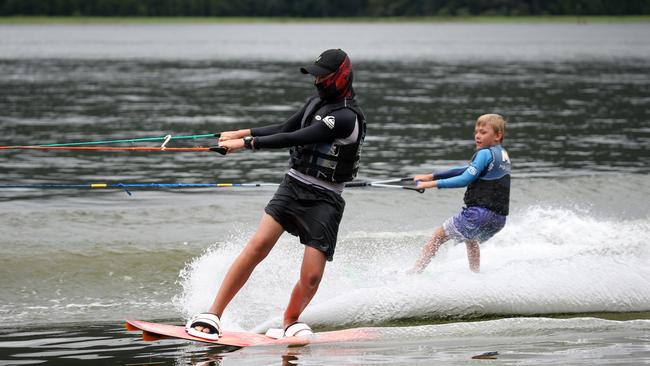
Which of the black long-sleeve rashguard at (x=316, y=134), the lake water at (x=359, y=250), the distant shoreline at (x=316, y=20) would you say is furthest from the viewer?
the distant shoreline at (x=316, y=20)

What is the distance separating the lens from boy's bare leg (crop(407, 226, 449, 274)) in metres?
9.12

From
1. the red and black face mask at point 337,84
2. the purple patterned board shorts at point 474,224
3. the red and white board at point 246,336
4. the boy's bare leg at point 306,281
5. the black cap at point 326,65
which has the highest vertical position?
the black cap at point 326,65

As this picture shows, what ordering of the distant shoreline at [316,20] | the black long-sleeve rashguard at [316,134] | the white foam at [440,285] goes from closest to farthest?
the black long-sleeve rashguard at [316,134] < the white foam at [440,285] < the distant shoreline at [316,20]

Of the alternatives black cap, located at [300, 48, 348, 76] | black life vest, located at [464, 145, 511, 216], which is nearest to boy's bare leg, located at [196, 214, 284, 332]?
black cap, located at [300, 48, 348, 76]

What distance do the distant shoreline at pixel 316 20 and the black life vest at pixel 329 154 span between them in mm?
167082

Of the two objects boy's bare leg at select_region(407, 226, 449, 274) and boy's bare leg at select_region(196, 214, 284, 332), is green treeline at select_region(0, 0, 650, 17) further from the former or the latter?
boy's bare leg at select_region(196, 214, 284, 332)

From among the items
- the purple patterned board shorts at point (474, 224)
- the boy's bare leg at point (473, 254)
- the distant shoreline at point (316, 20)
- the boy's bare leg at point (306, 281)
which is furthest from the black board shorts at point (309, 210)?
the distant shoreline at point (316, 20)

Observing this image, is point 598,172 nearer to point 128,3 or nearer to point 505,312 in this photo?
point 505,312

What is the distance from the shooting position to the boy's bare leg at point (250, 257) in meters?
7.52

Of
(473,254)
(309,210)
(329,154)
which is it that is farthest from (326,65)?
(473,254)

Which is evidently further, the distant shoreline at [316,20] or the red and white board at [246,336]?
the distant shoreline at [316,20]

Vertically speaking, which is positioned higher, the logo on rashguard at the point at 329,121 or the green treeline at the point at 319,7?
the green treeline at the point at 319,7

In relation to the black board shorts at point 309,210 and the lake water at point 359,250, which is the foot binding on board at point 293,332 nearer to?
the lake water at point 359,250

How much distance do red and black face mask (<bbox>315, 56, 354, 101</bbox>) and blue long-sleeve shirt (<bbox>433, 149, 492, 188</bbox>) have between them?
143 cm
